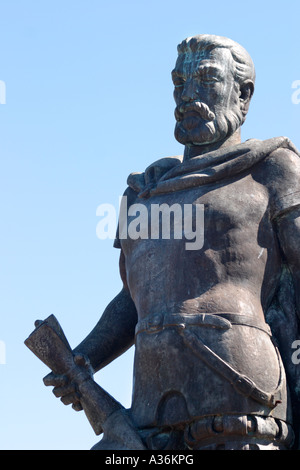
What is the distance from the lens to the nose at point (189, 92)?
11348mm

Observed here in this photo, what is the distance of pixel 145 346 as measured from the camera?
1057 cm

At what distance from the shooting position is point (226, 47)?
11.4 m

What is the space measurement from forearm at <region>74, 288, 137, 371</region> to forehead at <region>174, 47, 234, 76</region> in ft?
6.71

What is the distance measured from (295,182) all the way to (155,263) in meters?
1.34

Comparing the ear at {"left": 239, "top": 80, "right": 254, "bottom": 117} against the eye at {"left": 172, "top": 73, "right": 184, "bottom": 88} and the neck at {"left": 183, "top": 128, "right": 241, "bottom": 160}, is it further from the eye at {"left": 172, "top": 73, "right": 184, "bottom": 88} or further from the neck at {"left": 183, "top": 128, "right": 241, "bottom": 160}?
the eye at {"left": 172, "top": 73, "right": 184, "bottom": 88}

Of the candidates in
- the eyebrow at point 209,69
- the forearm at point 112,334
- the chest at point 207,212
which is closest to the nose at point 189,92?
the eyebrow at point 209,69

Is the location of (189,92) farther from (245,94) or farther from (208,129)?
(245,94)

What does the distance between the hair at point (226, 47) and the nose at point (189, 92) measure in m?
0.31

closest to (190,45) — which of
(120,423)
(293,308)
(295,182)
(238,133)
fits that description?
(238,133)

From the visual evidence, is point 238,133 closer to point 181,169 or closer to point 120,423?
point 181,169

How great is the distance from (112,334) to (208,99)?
2.21 meters

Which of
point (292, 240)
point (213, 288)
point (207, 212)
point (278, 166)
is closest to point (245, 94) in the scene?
point (278, 166)

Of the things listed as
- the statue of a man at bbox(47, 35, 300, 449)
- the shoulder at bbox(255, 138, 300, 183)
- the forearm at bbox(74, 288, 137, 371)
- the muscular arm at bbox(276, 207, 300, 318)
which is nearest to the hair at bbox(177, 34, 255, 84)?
the statue of a man at bbox(47, 35, 300, 449)
